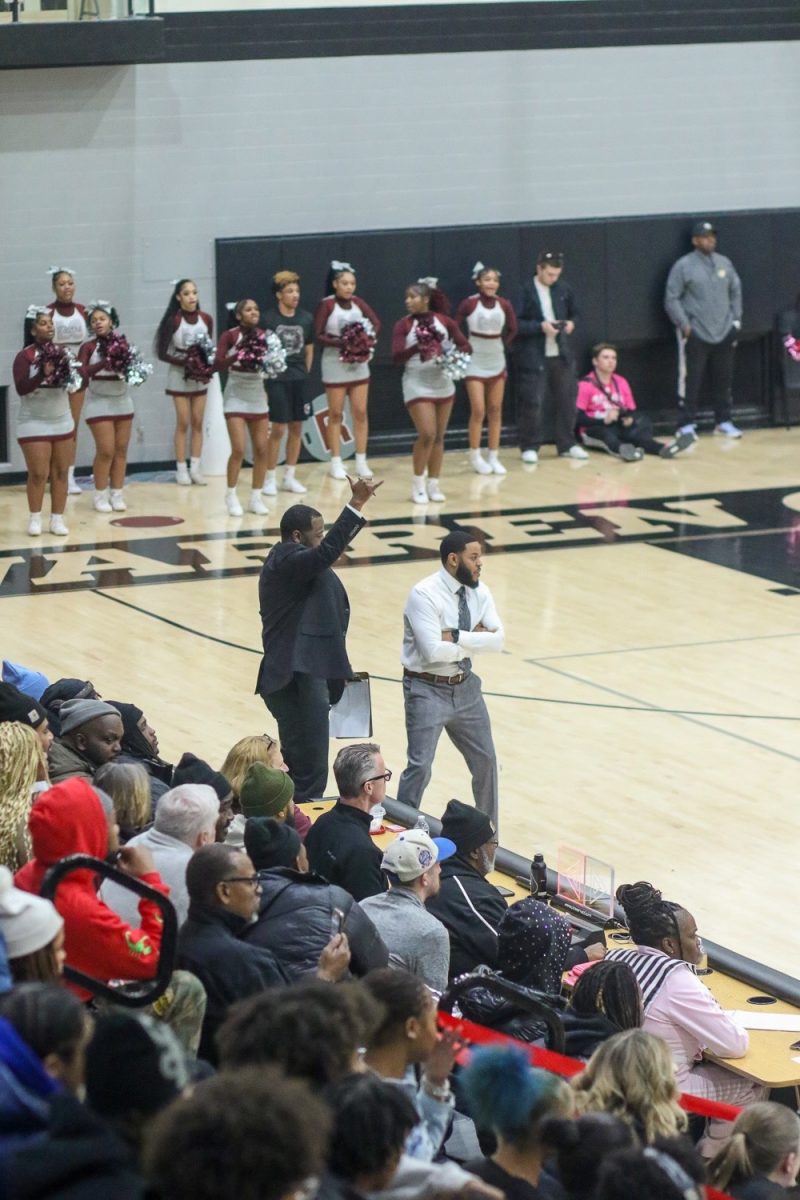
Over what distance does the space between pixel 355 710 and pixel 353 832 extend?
98.0 inches

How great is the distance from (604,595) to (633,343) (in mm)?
7229

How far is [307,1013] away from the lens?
3.51m

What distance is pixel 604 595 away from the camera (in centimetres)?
1365

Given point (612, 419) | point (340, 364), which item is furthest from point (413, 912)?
point (612, 419)

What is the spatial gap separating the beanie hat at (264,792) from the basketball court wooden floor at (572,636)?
6.56 feet

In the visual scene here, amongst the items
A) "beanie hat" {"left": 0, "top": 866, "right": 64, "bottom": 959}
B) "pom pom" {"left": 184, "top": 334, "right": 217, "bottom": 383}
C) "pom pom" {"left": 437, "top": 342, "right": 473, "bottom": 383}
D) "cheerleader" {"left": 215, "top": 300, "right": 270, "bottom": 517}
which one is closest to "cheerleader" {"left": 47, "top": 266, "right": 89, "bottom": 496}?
"pom pom" {"left": 184, "top": 334, "right": 217, "bottom": 383}

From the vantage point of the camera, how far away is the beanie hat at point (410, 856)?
591 cm

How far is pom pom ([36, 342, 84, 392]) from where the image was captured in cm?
1511

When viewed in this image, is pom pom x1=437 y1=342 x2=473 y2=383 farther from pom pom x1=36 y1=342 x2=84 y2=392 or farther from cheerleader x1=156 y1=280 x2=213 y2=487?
pom pom x1=36 y1=342 x2=84 y2=392

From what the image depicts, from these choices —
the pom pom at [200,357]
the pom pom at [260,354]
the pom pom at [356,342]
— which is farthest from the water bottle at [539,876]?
the pom pom at [356,342]

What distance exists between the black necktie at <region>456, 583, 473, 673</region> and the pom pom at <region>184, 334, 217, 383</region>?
28.0ft

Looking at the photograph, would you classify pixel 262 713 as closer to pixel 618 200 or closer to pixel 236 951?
pixel 236 951

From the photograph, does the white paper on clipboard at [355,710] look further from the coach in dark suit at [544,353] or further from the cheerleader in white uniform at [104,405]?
the coach in dark suit at [544,353]

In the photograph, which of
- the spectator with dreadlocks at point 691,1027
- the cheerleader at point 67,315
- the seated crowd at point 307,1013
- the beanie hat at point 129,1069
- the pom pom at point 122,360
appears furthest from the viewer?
the cheerleader at point 67,315
